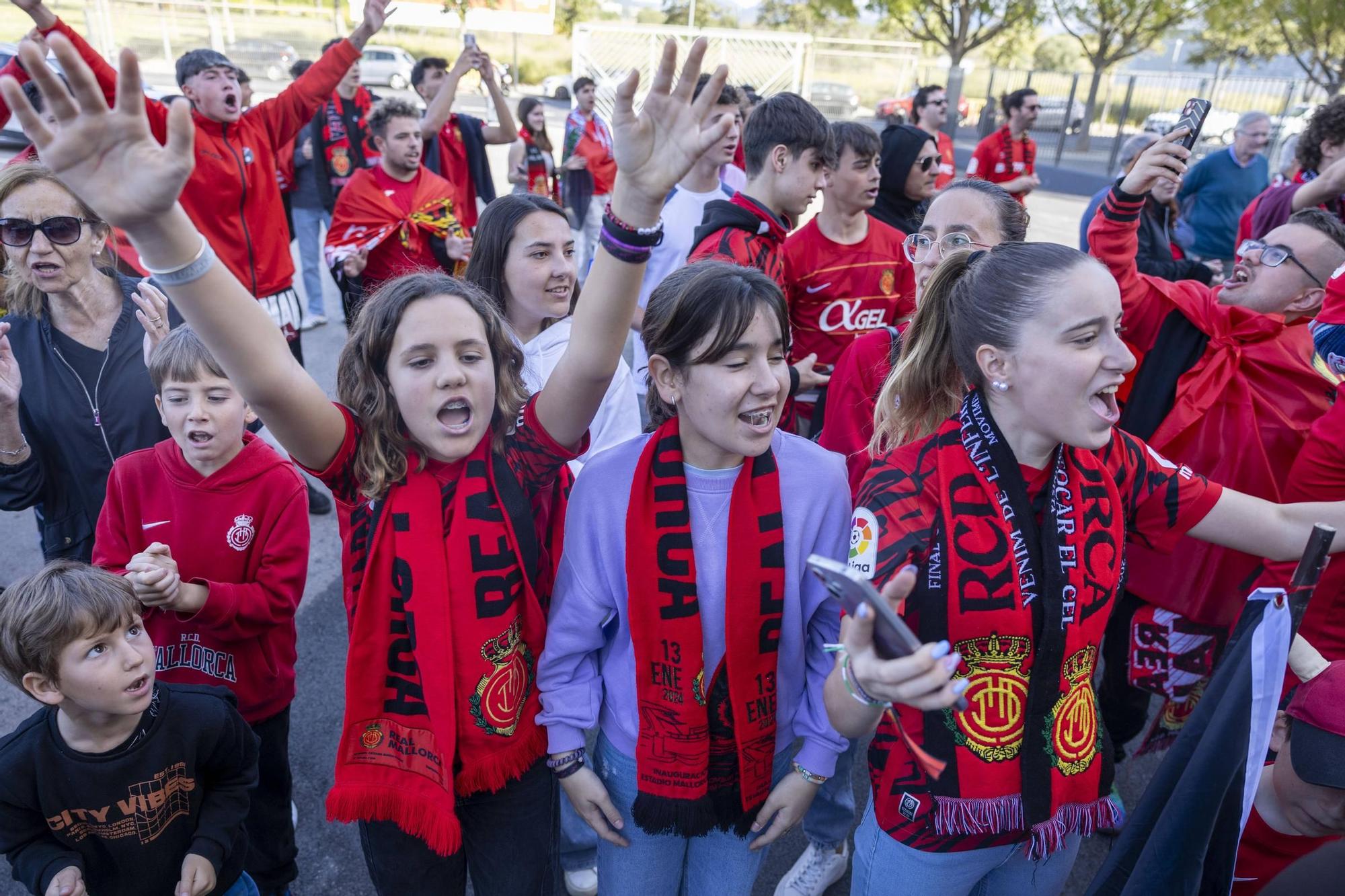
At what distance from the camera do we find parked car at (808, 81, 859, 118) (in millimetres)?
24656

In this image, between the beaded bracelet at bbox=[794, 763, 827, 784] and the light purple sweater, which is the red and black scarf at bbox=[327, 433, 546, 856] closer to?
the light purple sweater

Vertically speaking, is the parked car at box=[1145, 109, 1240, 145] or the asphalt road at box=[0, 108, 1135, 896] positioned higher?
the asphalt road at box=[0, 108, 1135, 896]

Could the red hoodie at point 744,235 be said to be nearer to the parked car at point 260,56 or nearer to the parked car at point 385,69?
the parked car at point 385,69

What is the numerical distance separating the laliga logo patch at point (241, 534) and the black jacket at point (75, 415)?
538 mm

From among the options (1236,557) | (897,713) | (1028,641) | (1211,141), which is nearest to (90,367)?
(897,713)

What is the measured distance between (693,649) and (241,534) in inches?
51.1

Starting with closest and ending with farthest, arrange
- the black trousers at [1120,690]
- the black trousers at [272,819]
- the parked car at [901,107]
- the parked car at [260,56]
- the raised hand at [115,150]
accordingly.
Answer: the raised hand at [115,150], the black trousers at [272,819], the black trousers at [1120,690], the parked car at [901,107], the parked car at [260,56]

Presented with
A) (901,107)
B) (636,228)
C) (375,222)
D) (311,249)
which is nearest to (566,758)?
(636,228)

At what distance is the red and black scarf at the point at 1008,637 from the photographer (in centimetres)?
160

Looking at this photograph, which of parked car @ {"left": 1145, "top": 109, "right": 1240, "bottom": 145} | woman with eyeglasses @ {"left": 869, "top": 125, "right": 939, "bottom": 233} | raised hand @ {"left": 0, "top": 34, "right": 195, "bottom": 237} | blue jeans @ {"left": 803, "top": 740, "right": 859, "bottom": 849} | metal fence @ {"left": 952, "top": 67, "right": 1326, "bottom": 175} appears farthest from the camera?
parked car @ {"left": 1145, "top": 109, "right": 1240, "bottom": 145}

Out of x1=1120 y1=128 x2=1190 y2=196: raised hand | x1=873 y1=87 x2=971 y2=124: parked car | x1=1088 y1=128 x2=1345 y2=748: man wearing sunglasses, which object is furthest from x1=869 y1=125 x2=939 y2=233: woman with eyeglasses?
x1=873 y1=87 x2=971 y2=124: parked car

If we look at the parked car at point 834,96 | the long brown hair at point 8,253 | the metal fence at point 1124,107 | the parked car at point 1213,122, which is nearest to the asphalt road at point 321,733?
the long brown hair at point 8,253

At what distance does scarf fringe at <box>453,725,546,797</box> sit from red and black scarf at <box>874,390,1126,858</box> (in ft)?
2.51

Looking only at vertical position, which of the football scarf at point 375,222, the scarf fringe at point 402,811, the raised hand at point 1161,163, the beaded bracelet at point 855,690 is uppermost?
the raised hand at point 1161,163
